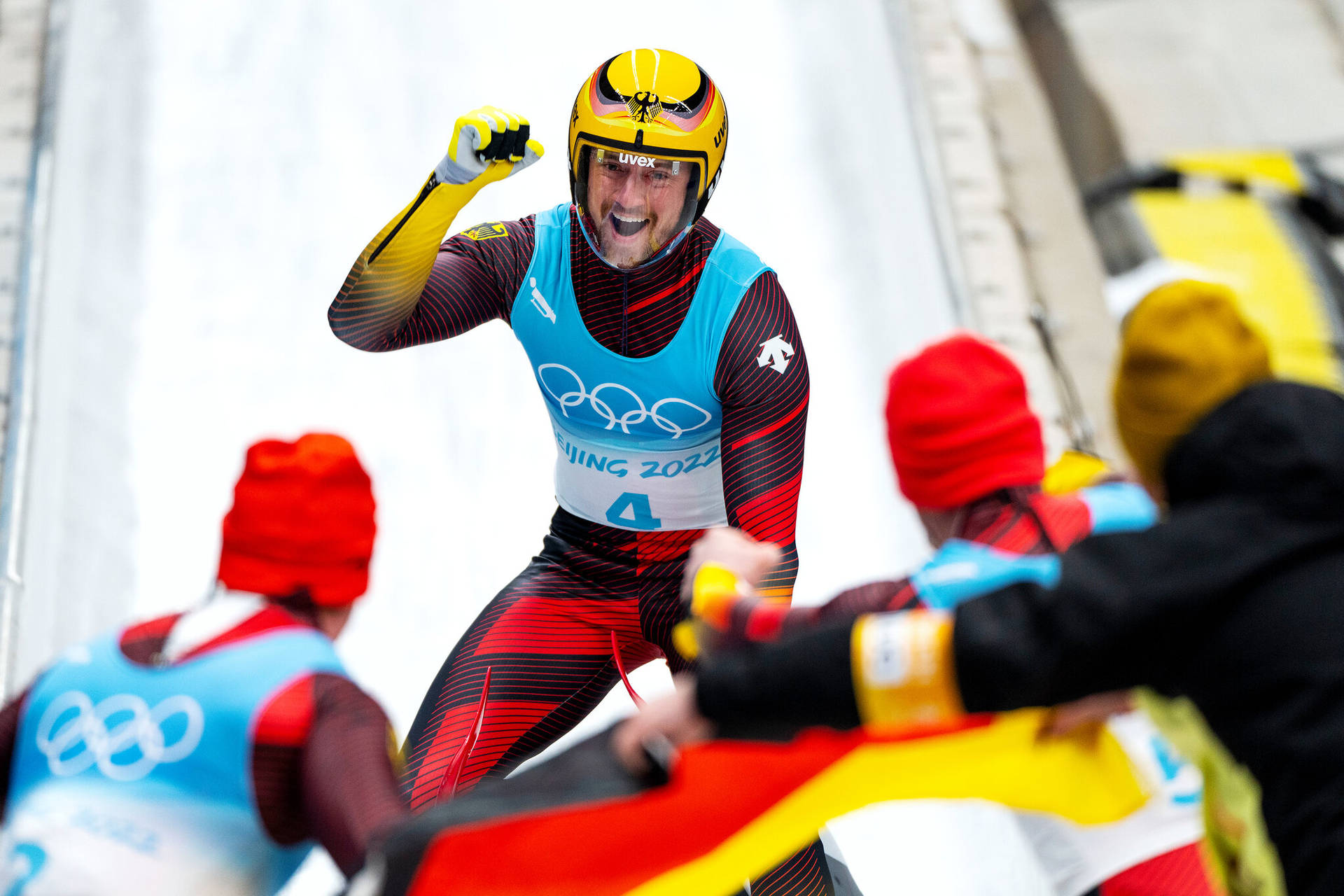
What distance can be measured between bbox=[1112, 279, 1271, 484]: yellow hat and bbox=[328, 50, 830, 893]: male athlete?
1.11 meters

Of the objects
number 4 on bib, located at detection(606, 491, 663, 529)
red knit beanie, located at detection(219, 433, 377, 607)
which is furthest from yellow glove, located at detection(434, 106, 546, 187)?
red knit beanie, located at detection(219, 433, 377, 607)

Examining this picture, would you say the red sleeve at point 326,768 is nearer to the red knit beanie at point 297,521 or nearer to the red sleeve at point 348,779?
the red sleeve at point 348,779

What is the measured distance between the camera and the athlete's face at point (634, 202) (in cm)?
282

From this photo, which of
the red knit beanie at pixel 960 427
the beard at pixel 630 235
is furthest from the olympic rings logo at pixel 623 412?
the red knit beanie at pixel 960 427

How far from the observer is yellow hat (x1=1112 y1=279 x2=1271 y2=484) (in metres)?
1.59

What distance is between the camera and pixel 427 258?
2807mm

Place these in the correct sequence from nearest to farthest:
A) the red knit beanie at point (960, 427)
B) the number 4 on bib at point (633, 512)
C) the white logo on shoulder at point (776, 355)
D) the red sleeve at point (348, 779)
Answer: the red sleeve at point (348, 779) → the red knit beanie at point (960, 427) → the white logo on shoulder at point (776, 355) → the number 4 on bib at point (633, 512)

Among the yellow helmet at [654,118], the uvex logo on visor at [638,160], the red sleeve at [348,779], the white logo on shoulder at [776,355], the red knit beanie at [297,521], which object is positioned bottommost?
the red sleeve at [348,779]

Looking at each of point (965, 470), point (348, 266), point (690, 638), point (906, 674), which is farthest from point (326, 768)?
point (348, 266)

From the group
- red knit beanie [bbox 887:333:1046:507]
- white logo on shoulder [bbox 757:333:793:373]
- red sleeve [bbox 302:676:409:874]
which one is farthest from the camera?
white logo on shoulder [bbox 757:333:793:373]

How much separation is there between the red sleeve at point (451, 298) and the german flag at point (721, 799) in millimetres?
1214

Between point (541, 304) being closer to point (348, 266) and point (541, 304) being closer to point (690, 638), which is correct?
point (690, 638)

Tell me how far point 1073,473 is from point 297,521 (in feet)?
4.65

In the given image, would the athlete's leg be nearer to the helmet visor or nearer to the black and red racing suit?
the black and red racing suit
